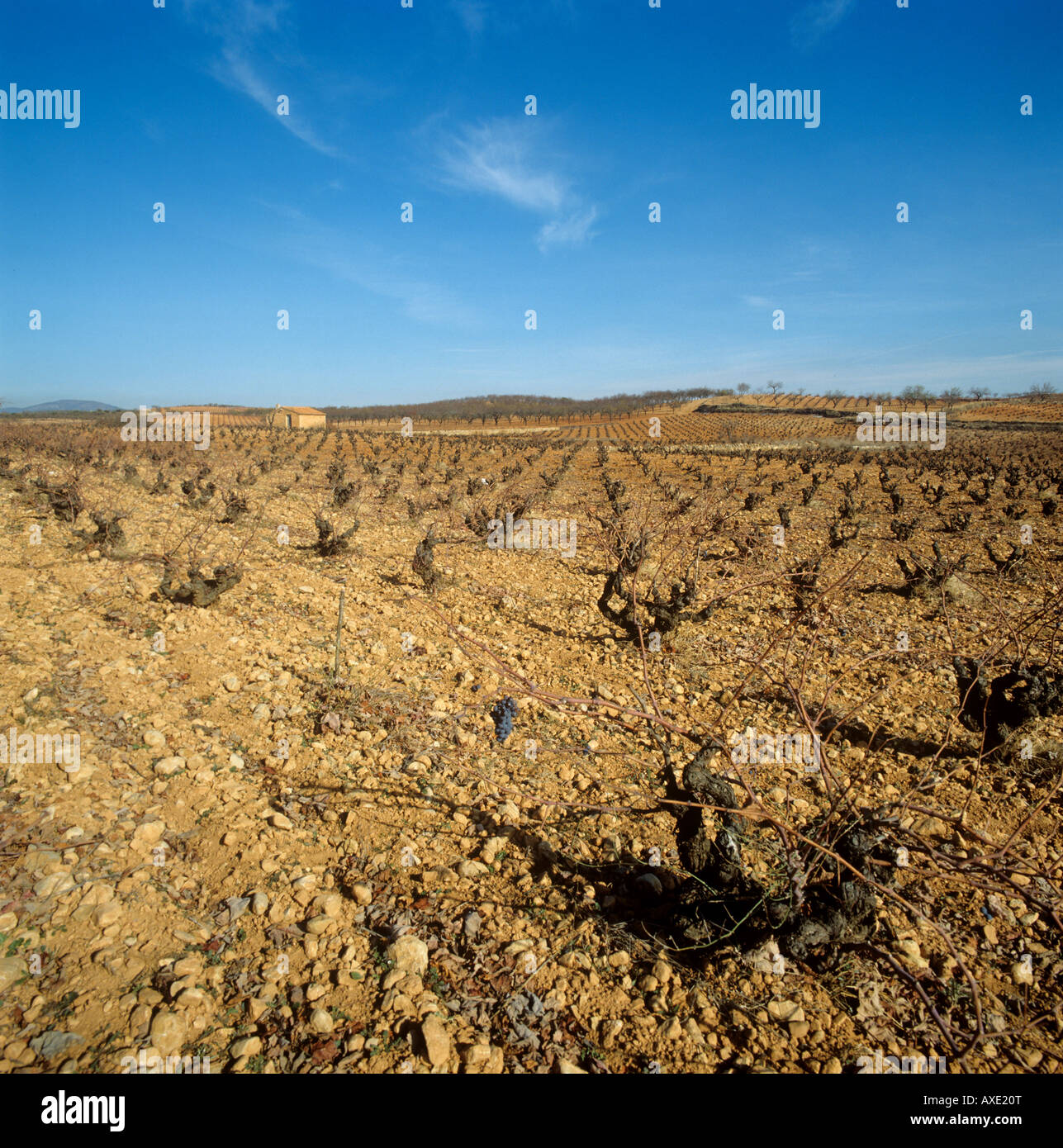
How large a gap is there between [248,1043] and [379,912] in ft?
2.26

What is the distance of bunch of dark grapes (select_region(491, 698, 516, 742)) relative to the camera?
4.04 m

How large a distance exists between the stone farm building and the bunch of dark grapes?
74.2 m

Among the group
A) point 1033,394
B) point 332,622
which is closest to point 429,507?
point 332,622

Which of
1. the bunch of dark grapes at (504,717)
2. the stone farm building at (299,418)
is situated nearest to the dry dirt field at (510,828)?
the bunch of dark grapes at (504,717)

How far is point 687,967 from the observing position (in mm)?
2312

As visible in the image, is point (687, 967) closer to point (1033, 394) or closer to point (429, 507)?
point (429, 507)

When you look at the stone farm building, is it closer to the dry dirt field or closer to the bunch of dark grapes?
the dry dirt field

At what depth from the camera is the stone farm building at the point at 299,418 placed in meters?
72.0

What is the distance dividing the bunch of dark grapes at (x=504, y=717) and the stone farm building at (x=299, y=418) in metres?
74.2

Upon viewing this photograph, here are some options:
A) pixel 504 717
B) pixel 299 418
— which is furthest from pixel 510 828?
pixel 299 418

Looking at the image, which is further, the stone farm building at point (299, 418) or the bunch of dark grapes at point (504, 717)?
the stone farm building at point (299, 418)

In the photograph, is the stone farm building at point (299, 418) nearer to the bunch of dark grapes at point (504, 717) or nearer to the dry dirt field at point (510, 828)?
the dry dirt field at point (510, 828)

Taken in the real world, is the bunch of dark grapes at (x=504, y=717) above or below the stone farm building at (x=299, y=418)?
below

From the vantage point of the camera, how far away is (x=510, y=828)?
10.4 feet
